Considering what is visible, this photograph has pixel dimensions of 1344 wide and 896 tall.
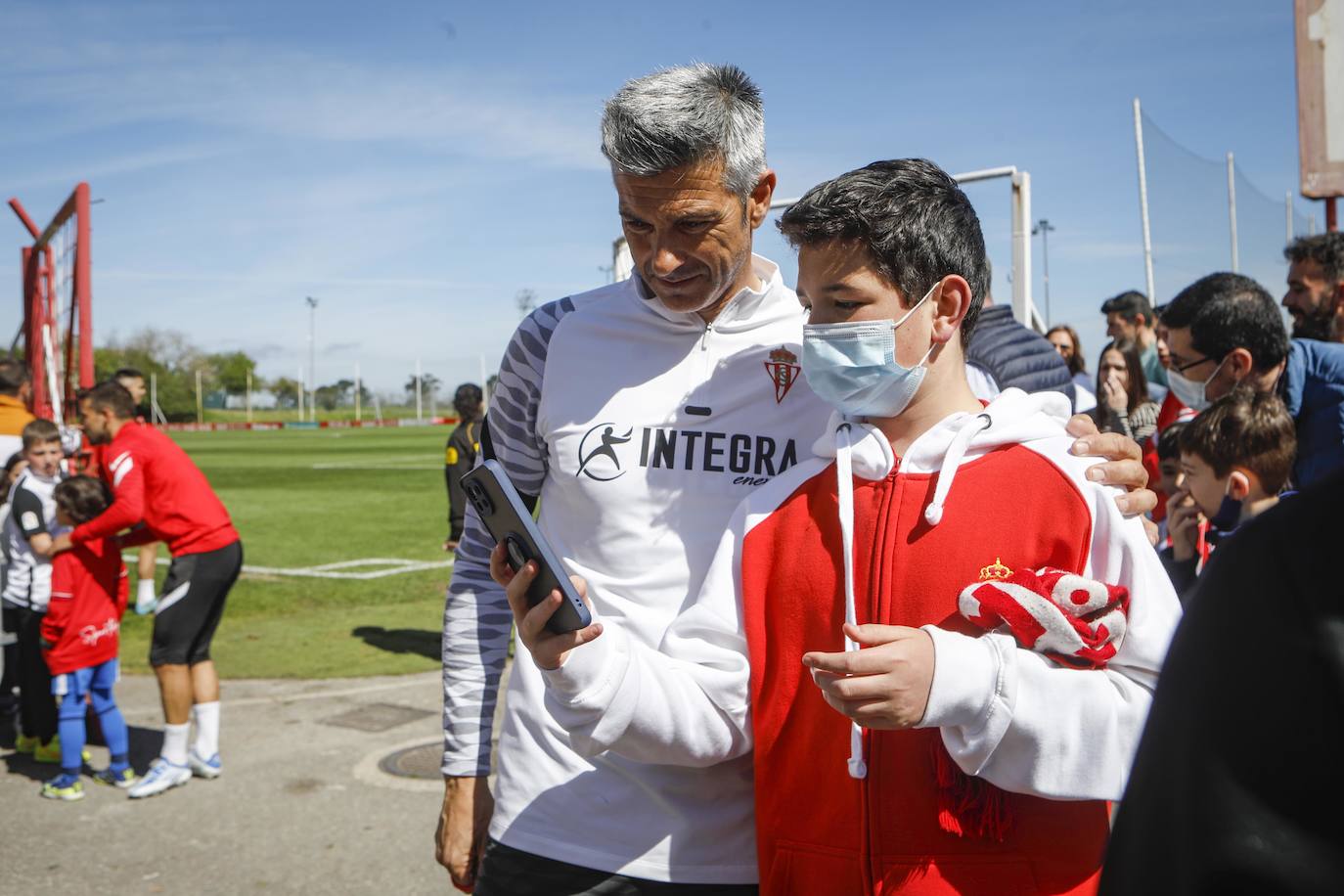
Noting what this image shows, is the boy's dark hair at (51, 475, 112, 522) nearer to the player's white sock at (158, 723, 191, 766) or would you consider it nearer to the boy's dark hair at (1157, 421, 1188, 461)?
the player's white sock at (158, 723, 191, 766)

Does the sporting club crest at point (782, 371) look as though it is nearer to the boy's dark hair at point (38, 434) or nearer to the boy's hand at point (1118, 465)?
the boy's hand at point (1118, 465)

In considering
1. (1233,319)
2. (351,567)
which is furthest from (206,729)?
(351,567)

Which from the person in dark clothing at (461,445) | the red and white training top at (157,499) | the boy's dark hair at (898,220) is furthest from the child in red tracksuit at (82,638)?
the boy's dark hair at (898,220)

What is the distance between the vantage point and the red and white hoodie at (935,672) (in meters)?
1.67

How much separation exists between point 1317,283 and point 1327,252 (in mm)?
160

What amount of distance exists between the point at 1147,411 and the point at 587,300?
5986mm

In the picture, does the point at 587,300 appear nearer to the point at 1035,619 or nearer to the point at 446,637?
the point at 446,637

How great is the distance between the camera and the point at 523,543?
1.78 meters

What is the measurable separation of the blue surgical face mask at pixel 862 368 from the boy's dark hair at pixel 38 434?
21.6ft

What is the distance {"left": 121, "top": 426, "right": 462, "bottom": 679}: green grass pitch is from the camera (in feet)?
30.2

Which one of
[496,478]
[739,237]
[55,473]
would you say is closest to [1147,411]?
[739,237]

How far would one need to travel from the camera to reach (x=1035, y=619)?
1.64m

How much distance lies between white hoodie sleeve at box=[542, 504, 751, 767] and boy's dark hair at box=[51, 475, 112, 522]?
18.7ft

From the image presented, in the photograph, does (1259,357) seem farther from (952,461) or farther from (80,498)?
(80,498)
